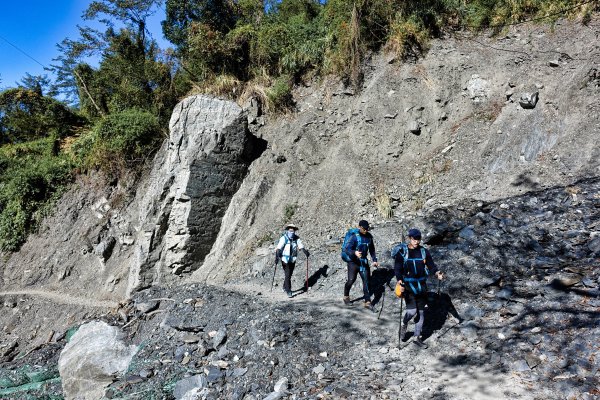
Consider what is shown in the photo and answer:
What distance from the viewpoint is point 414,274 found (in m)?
5.98

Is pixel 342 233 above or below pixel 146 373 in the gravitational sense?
above

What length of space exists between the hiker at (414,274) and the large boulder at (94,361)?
503cm

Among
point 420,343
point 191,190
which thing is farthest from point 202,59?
point 420,343

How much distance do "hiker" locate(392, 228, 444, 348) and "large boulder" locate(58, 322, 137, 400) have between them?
503cm

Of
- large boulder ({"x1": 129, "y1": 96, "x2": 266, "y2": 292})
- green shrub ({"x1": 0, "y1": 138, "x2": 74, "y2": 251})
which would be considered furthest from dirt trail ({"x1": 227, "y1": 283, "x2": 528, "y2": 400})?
green shrub ({"x1": 0, "y1": 138, "x2": 74, "y2": 251})

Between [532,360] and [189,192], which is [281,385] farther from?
[189,192]

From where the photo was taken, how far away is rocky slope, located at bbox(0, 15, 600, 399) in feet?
18.9

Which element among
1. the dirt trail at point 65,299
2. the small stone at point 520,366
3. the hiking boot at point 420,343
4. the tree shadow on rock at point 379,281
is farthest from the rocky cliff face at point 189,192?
the small stone at point 520,366

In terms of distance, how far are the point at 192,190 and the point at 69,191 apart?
9.16 meters

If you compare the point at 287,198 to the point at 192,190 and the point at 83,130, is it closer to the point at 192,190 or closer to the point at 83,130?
the point at 192,190

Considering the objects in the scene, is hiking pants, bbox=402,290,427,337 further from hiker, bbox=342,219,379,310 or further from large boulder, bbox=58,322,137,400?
large boulder, bbox=58,322,137,400

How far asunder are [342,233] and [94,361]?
6.34 metres

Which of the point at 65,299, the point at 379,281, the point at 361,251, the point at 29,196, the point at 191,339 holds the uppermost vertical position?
the point at 29,196

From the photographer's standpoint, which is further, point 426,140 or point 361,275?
point 426,140
